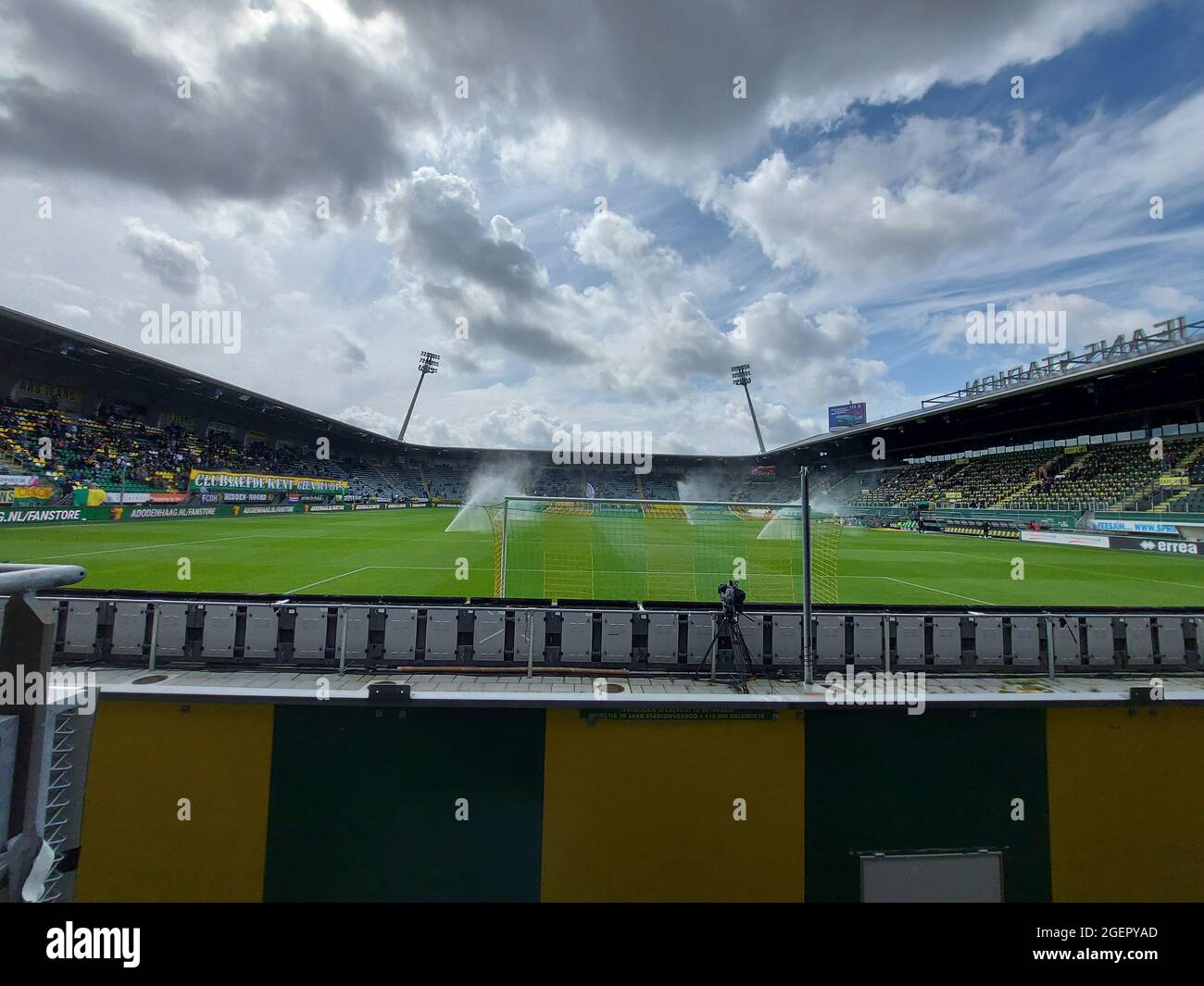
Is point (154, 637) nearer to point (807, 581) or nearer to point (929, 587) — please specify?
point (807, 581)

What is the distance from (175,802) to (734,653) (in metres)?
6.32

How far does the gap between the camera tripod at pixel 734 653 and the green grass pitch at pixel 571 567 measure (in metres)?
5.84

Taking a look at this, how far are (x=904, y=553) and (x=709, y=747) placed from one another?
25.5m

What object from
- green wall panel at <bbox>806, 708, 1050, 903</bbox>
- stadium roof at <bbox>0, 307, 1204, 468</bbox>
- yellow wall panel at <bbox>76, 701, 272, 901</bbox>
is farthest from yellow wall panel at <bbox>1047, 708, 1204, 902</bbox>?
stadium roof at <bbox>0, 307, 1204, 468</bbox>

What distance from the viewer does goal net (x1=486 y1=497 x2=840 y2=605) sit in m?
12.1

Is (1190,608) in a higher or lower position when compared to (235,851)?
higher

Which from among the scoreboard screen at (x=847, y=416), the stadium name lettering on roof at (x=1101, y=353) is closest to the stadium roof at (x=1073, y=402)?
the stadium name lettering on roof at (x=1101, y=353)

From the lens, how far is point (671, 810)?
439cm

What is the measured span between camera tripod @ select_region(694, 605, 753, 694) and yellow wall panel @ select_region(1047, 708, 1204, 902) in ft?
9.89

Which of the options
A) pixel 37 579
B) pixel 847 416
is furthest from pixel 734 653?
pixel 847 416
